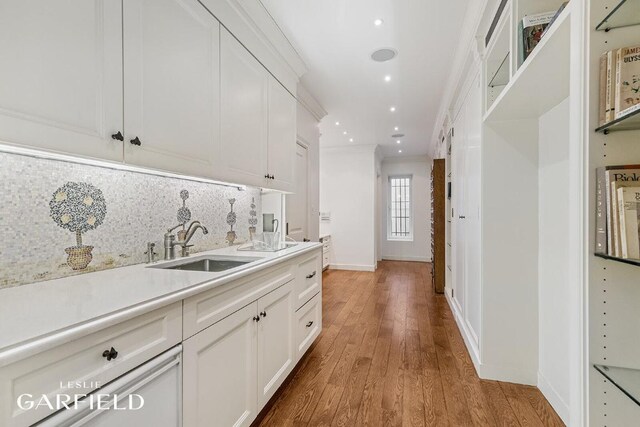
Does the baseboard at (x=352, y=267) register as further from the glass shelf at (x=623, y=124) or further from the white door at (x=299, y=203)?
the glass shelf at (x=623, y=124)

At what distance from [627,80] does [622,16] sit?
0.73ft

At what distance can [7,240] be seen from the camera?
104 cm

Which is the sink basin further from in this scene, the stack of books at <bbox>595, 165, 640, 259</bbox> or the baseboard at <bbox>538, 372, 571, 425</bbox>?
the baseboard at <bbox>538, 372, 571, 425</bbox>

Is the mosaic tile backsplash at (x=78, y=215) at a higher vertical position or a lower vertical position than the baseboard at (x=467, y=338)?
higher

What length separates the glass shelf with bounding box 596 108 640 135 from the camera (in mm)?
838

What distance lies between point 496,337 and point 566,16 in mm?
1995

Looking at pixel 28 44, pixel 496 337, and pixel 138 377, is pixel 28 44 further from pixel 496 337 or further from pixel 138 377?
pixel 496 337

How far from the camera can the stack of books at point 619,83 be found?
2.78 ft

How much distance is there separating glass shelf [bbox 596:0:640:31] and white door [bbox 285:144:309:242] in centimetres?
249

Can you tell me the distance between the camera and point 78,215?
1285 mm

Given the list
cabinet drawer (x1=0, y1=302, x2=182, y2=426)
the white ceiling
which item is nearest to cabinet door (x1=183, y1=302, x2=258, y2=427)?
cabinet drawer (x1=0, y1=302, x2=182, y2=426)

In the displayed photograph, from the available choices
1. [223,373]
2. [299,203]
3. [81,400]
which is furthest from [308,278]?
[81,400]

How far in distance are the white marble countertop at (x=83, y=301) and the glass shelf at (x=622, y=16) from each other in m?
1.60

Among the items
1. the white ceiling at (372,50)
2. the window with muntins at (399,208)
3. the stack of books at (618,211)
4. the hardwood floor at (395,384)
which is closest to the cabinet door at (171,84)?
the white ceiling at (372,50)
